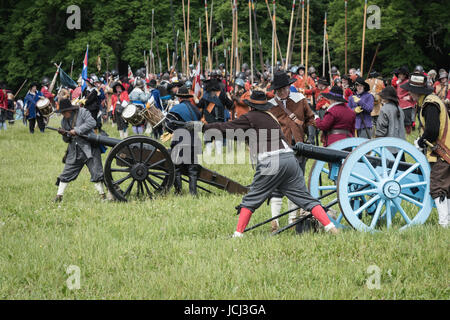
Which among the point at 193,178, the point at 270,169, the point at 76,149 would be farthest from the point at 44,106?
the point at 270,169

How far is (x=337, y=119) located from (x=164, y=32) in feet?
98.8

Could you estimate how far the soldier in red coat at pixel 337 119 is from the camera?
723 cm

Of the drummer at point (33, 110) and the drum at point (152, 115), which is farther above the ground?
the drum at point (152, 115)

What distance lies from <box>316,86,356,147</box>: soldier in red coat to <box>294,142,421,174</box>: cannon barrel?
1146 millimetres

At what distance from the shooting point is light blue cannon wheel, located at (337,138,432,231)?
5777 mm

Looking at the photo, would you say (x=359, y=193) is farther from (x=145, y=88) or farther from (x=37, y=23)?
(x=37, y=23)

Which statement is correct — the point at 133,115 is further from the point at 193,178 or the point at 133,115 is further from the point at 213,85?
the point at 213,85

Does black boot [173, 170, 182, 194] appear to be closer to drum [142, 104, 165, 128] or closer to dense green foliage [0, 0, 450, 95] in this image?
drum [142, 104, 165, 128]

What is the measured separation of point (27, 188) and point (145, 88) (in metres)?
7.86

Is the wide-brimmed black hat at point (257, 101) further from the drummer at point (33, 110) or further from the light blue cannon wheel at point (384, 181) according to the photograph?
the drummer at point (33, 110)

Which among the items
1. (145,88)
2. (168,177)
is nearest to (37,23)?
(145,88)

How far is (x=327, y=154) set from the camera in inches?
239

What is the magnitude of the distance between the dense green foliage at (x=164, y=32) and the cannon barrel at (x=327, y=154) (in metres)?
23.0

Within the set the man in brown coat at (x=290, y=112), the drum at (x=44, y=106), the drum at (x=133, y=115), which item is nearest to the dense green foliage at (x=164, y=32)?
the drum at (x=44, y=106)
